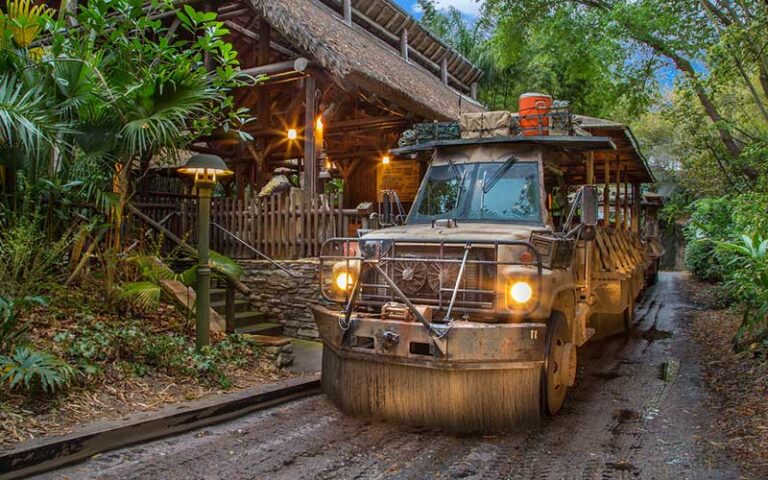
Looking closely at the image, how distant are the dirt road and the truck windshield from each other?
2020 mm

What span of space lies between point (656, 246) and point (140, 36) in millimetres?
18761

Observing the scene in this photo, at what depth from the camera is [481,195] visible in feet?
20.5

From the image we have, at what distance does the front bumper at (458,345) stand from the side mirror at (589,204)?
4.78 feet

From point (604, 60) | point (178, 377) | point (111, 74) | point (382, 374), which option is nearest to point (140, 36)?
point (111, 74)

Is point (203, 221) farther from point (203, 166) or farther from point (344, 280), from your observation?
point (344, 280)

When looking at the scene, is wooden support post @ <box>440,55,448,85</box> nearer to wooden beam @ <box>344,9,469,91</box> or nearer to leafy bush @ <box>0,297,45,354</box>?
wooden beam @ <box>344,9,469,91</box>

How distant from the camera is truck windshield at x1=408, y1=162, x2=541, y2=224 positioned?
6.05m

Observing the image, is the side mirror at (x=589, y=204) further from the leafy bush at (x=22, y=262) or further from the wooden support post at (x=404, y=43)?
the wooden support post at (x=404, y=43)

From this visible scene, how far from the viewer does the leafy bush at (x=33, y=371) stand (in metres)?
4.55

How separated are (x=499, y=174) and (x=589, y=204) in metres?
1.03

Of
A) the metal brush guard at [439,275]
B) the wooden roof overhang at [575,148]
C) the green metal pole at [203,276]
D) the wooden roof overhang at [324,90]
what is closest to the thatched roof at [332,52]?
the wooden roof overhang at [324,90]

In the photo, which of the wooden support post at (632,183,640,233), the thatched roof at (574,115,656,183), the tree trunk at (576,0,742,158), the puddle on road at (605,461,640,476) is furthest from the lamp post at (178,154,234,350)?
the wooden support post at (632,183,640,233)

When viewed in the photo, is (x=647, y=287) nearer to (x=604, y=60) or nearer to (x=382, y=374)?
(x=604, y=60)

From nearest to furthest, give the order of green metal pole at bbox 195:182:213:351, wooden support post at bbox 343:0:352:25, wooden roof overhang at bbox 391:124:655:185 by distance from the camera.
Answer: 1. wooden roof overhang at bbox 391:124:655:185
2. green metal pole at bbox 195:182:213:351
3. wooden support post at bbox 343:0:352:25
